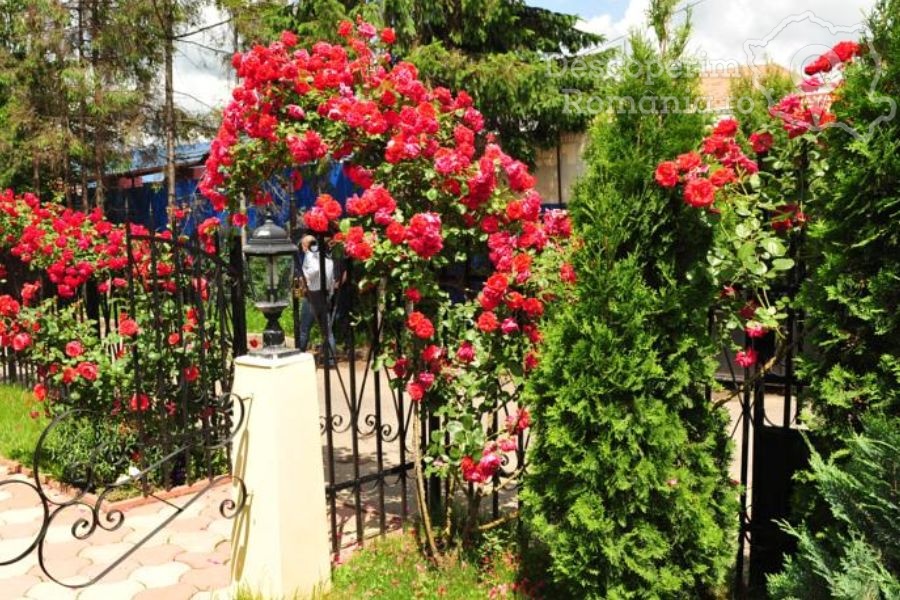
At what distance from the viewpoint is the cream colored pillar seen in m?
2.95

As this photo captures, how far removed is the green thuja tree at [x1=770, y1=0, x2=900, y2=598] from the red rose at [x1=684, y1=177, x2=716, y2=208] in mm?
418

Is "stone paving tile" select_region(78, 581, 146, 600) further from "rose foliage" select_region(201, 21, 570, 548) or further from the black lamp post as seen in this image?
"rose foliage" select_region(201, 21, 570, 548)

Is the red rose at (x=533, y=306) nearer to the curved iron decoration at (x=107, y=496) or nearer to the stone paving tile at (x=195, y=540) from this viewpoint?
the curved iron decoration at (x=107, y=496)

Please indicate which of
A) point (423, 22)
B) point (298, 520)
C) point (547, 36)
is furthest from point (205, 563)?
point (547, 36)

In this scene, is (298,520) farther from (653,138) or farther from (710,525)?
(653,138)

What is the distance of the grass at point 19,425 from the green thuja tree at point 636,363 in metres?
4.12

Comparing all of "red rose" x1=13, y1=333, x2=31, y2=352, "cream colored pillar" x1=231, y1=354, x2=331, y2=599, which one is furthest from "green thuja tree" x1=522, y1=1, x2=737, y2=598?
"red rose" x1=13, y1=333, x2=31, y2=352

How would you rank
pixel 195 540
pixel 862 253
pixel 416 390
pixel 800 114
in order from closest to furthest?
pixel 862 253, pixel 800 114, pixel 416 390, pixel 195 540

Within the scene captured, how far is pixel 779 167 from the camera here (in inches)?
117

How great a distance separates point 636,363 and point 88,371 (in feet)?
11.5

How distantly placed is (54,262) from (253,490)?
339cm

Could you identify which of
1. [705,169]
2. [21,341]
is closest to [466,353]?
[705,169]

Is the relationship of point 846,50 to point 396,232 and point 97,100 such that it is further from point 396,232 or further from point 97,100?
point 97,100

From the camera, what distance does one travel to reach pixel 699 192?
2.43 meters
